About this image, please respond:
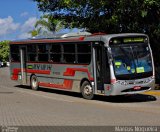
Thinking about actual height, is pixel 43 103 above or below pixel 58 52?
below

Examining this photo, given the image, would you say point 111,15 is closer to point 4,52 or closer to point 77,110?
point 77,110

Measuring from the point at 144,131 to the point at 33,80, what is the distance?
570 inches

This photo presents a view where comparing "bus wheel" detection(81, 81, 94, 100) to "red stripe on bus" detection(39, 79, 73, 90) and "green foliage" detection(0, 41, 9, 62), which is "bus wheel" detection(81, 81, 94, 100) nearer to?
"red stripe on bus" detection(39, 79, 73, 90)

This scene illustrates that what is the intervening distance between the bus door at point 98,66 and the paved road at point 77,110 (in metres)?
0.65

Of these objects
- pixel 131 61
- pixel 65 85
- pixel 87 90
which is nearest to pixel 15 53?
pixel 65 85

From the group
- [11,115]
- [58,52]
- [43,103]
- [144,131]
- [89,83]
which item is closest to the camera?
[144,131]

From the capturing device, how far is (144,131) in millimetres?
10625

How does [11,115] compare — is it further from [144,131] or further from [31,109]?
[144,131]

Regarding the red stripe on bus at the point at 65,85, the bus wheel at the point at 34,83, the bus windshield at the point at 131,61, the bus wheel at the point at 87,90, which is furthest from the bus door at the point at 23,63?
the bus windshield at the point at 131,61

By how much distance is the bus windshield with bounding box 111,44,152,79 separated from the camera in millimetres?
18047

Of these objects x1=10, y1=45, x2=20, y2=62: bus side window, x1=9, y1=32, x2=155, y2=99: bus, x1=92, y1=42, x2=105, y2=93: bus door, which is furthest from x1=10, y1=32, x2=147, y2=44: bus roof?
x1=10, y1=45, x2=20, y2=62: bus side window

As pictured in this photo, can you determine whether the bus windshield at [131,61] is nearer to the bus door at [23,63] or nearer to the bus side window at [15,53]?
the bus door at [23,63]

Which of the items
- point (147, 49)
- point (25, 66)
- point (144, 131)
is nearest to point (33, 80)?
point (25, 66)

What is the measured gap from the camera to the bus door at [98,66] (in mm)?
18500
